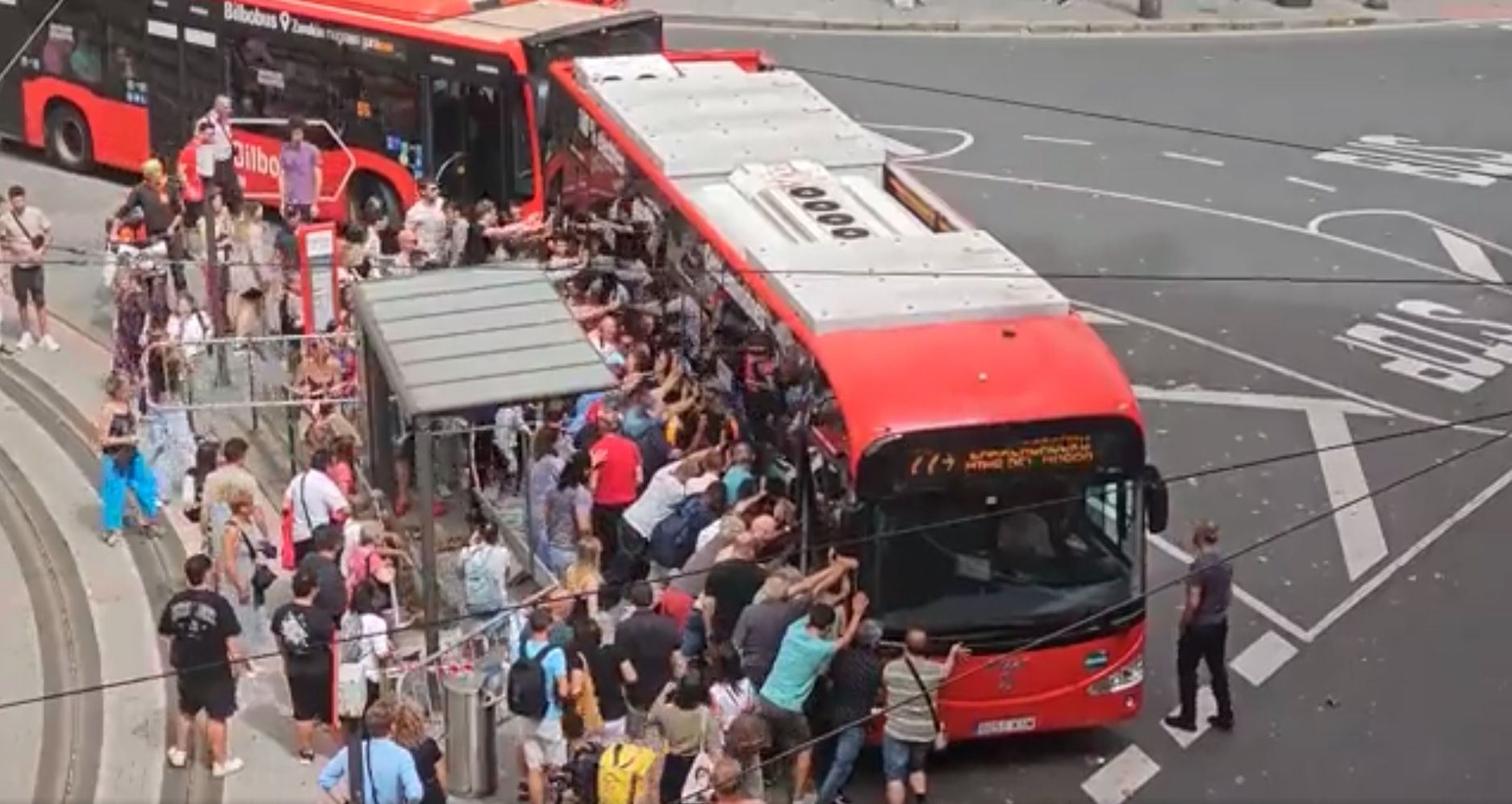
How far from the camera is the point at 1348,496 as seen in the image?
19766 millimetres

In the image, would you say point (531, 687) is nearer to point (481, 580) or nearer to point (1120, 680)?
point (481, 580)

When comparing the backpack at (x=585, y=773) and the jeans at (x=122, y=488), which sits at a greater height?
the jeans at (x=122, y=488)

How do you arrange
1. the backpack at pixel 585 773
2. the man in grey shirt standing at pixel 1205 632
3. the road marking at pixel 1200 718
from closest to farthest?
the backpack at pixel 585 773
the man in grey shirt standing at pixel 1205 632
the road marking at pixel 1200 718

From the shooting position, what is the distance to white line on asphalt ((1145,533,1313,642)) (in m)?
→ 17.4

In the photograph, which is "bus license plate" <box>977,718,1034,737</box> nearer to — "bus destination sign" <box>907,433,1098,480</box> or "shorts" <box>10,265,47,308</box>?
"bus destination sign" <box>907,433,1098,480</box>

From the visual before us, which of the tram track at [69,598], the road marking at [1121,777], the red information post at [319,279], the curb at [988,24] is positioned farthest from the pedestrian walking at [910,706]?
the curb at [988,24]

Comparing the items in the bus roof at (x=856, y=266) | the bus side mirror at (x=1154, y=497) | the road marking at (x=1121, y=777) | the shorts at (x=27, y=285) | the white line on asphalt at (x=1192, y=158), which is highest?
the bus roof at (x=856, y=266)

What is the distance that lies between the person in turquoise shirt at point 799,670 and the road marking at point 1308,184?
1536cm

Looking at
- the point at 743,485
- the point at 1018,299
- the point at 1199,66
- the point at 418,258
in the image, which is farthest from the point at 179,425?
the point at 1199,66

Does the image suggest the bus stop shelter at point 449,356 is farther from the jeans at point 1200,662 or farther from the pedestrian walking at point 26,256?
the pedestrian walking at point 26,256

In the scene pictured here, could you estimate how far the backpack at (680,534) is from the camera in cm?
1620

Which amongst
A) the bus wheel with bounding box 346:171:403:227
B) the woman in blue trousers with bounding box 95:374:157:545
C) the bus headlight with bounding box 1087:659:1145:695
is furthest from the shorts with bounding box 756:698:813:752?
the bus wheel with bounding box 346:171:403:227

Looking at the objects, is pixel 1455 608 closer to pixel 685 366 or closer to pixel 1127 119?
pixel 685 366

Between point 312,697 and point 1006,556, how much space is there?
421 cm
